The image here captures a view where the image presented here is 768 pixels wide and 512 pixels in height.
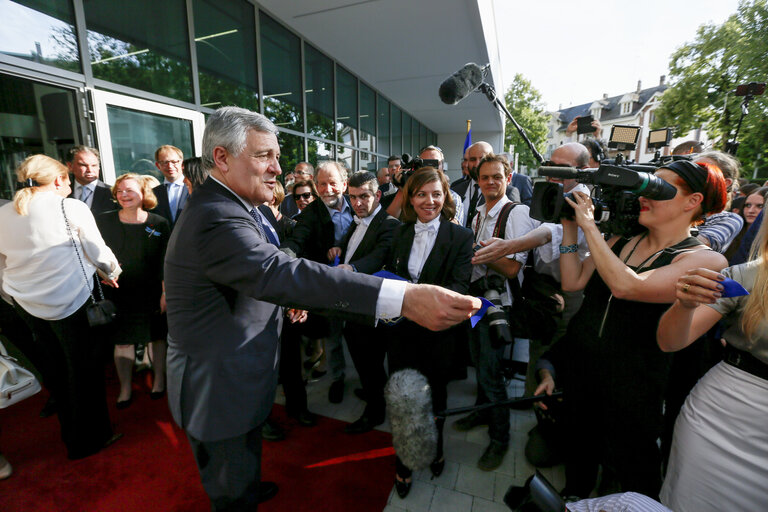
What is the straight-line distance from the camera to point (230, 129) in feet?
4.39

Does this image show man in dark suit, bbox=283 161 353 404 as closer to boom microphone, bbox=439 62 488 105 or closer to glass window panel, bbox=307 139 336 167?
boom microphone, bbox=439 62 488 105

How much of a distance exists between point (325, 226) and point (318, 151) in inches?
198

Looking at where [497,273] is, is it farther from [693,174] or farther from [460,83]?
[460,83]

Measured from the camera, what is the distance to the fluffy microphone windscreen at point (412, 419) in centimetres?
196

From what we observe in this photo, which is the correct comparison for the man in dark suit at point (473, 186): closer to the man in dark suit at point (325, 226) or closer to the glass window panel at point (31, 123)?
the man in dark suit at point (325, 226)

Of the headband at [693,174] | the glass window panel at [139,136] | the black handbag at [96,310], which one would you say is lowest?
the black handbag at [96,310]

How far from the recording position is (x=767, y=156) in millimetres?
17297

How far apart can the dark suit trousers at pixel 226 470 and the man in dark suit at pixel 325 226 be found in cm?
182

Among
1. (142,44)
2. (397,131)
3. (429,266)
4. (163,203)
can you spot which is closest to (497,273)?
(429,266)

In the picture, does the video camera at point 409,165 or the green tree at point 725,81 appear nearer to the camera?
the video camera at point 409,165

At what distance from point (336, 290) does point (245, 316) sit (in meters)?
0.52

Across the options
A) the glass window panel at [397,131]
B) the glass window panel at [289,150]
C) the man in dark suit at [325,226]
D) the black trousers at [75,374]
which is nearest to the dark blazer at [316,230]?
the man in dark suit at [325,226]

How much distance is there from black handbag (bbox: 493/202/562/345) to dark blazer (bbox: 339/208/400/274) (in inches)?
34.4

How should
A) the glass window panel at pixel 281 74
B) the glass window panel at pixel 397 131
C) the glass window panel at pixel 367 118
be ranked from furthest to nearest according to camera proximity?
1. the glass window panel at pixel 397 131
2. the glass window panel at pixel 367 118
3. the glass window panel at pixel 281 74
